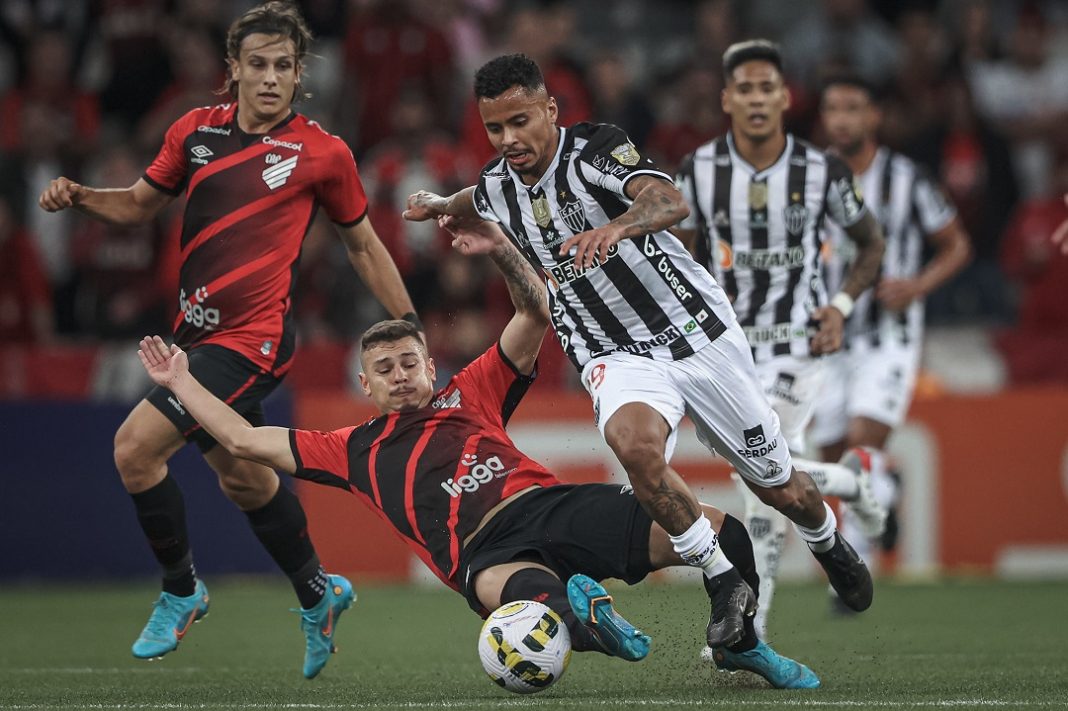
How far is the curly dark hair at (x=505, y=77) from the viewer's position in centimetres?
562

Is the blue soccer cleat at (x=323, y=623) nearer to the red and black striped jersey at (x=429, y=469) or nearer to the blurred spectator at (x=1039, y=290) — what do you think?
the red and black striped jersey at (x=429, y=469)

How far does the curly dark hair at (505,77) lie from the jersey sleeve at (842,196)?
203 centimetres

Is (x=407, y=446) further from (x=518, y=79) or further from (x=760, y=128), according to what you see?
(x=760, y=128)

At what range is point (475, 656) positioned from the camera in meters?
7.14

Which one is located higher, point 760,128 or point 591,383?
point 760,128

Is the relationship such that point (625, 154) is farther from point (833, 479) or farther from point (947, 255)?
point (947, 255)

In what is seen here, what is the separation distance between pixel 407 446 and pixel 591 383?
0.71 m

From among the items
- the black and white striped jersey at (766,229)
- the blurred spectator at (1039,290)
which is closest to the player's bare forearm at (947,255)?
the black and white striped jersey at (766,229)

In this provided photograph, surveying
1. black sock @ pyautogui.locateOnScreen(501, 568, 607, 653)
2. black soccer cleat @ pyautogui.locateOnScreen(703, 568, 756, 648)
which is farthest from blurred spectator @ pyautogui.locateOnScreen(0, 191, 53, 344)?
black soccer cleat @ pyautogui.locateOnScreen(703, 568, 756, 648)

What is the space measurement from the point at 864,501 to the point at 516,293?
2224 millimetres

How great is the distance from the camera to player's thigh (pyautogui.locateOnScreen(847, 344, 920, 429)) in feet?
27.9

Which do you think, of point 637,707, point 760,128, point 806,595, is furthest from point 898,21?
point 637,707

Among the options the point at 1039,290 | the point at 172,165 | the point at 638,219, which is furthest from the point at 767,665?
the point at 1039,290

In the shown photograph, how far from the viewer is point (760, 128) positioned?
281 inches
